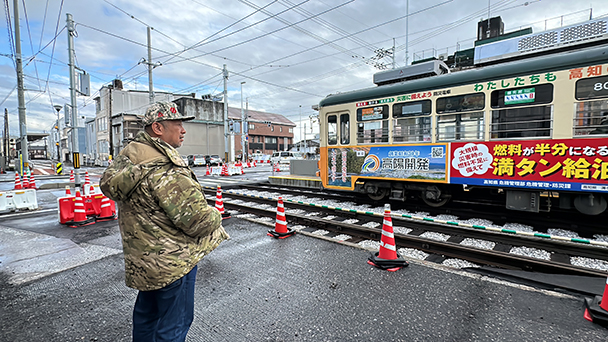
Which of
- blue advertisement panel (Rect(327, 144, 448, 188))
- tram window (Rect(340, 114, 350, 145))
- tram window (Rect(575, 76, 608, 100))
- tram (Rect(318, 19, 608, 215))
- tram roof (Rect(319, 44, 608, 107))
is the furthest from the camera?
tram window (Rect(340, 114, 350, 145))

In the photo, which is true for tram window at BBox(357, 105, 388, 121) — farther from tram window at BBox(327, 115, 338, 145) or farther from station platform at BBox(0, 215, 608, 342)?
station platform at BBox(0, 215, 608, 342)

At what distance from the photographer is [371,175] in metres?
8.47

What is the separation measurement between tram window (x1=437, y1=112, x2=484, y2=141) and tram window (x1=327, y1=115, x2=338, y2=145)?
3.09 m

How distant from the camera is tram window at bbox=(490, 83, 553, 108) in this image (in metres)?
5.97

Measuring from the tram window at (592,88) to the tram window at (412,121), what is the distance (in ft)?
9.03

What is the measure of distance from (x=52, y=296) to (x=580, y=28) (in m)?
10.7

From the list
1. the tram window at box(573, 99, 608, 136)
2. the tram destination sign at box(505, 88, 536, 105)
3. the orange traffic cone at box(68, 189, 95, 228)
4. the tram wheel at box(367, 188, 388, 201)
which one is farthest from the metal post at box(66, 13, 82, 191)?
the tram window at box(573, 99, 608, 136)

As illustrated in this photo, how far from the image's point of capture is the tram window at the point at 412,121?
7.46 meters

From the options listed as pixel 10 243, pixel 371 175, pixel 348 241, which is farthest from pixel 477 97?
pixel 10 243

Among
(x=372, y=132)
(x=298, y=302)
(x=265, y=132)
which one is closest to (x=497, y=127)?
(x=372, y=132)

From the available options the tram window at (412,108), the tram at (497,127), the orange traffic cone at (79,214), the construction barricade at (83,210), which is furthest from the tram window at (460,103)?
the orange traffic cone at (79,214)

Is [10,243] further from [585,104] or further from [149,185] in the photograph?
[585,104]

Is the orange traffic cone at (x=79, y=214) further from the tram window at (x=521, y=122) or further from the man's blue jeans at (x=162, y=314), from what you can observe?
the tram window at (x=521, y=122)

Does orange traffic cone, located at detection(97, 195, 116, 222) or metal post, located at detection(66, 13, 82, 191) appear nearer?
orange traffic cone, located at detection(97, 195, 116, 222)
